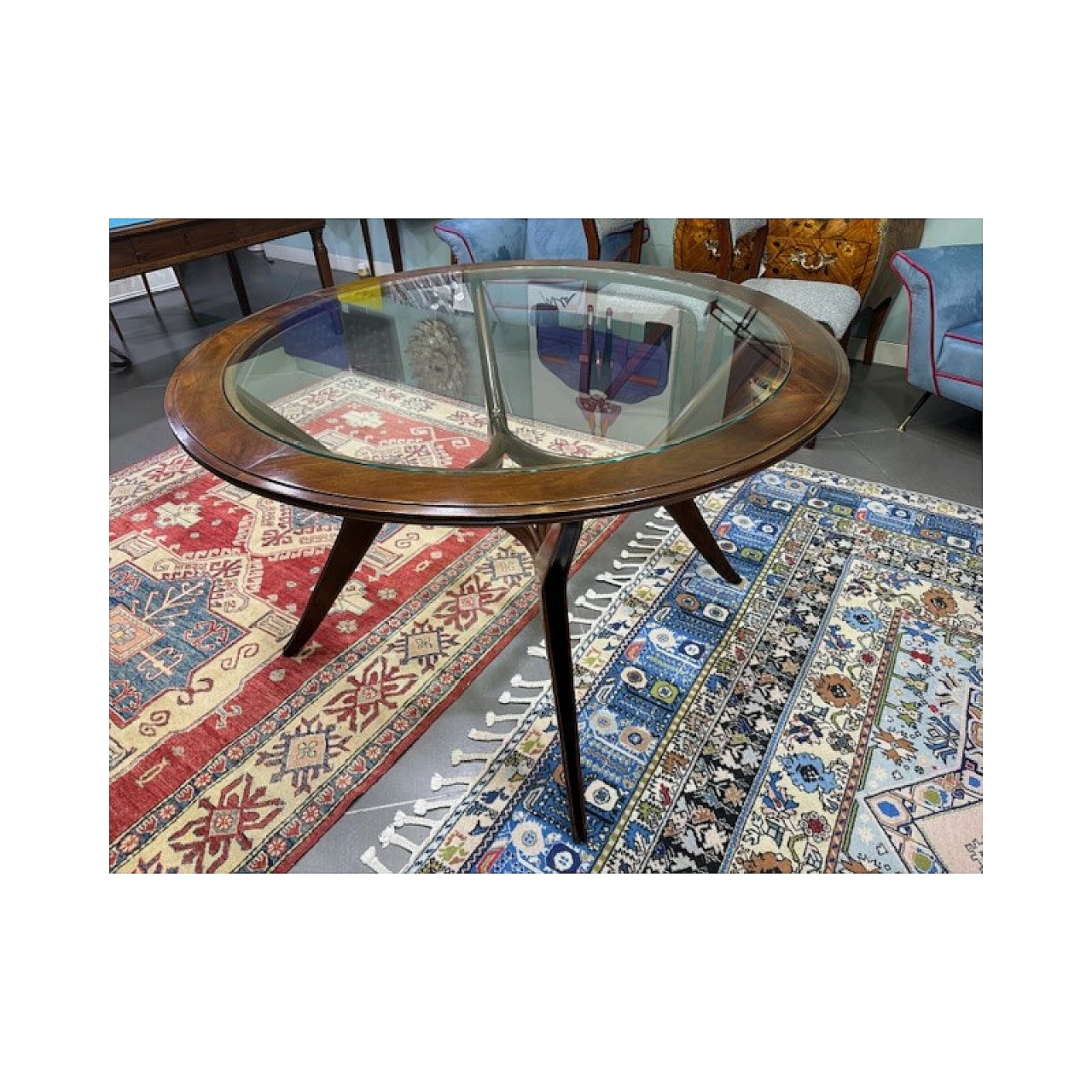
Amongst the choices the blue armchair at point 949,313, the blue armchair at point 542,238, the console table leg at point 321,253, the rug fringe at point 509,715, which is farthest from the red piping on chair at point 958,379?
the console table leg at point 321,253

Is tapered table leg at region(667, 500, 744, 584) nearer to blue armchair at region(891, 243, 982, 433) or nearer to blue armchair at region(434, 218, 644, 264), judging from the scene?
blue armchair at region(891, 243, 982, 433)

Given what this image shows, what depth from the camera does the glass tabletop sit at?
3.34ft

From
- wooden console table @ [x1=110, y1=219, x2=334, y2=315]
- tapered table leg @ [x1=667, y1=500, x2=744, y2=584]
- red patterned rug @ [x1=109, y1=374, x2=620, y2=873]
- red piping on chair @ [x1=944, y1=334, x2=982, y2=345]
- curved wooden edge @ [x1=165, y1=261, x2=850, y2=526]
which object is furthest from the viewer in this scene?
wooden console table @ [x1=110, y1=219, x2=334, y2=315]

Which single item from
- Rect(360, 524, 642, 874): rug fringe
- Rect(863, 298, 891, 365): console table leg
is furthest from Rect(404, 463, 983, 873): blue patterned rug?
Rect(863, 298, 891, 365): console table leg

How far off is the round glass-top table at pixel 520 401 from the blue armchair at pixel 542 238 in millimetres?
907

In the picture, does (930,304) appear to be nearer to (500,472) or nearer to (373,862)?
(500,472)

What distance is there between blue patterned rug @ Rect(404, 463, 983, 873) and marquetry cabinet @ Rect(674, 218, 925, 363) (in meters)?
1.03

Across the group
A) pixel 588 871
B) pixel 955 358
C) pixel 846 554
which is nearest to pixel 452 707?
pixel 588 871

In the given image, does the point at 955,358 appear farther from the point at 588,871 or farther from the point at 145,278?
the point at 145,278

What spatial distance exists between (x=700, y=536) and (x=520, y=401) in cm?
53

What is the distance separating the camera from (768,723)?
49.3 inches

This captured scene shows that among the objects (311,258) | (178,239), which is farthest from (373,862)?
(311,258)

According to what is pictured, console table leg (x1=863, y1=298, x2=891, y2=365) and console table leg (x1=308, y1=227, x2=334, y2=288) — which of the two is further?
console table leg (x1=308, y1=227, x2=334, y2=288)

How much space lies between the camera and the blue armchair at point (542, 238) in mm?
2369
